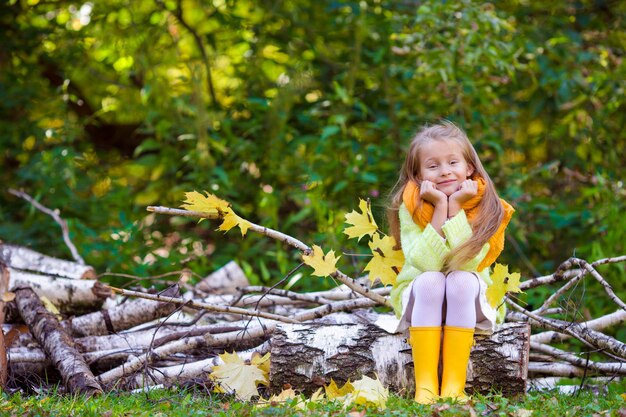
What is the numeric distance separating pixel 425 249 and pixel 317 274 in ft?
1.56

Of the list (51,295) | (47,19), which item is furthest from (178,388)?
(47,19)

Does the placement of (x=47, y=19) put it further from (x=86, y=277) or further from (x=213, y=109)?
(x=86, y=277)

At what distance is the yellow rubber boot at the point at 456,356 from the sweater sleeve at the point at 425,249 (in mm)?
281

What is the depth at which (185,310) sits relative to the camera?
5.06 meters

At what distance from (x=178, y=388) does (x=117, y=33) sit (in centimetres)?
419

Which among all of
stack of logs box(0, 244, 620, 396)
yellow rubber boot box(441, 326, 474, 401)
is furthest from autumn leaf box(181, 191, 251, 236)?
yellow rubber boot box(441, 326, 474, 401)

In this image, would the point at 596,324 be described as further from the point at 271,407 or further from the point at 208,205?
the point at 208,205

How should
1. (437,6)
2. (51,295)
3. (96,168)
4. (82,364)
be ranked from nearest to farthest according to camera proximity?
(82,364) → (51,295) → (437,6) → (96,168)

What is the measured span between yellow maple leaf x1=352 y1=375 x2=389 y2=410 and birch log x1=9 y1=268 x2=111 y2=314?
1869 millimetres

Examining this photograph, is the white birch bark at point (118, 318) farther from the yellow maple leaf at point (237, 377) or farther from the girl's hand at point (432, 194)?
A: the girl's hand at point (432, 194)

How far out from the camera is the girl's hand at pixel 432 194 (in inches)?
141

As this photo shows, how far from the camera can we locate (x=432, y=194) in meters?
3.59

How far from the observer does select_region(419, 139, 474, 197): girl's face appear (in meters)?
3.67

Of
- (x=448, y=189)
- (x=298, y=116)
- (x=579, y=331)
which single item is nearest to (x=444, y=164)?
(x=448, y=189)
